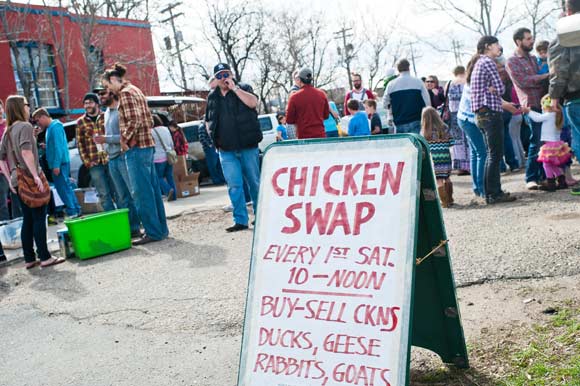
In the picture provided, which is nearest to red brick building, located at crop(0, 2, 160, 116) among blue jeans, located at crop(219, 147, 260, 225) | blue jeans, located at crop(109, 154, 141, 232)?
blue jeans, located at crop(109, 154, 141, 232)

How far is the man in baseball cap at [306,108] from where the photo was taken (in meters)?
7.57

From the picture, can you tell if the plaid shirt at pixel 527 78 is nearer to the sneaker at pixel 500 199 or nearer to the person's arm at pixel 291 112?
the sneaker at pixel 500 199

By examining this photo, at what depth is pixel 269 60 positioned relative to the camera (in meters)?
34.2

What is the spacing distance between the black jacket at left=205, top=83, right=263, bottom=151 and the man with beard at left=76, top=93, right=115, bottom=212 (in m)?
1.93

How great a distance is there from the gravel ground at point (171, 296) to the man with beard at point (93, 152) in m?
1.65

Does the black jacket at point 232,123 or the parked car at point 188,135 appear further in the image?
the parked car at point 188,135

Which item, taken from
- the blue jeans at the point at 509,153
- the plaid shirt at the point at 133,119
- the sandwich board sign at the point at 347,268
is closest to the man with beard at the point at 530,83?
the blue jeans at the point at 509,153

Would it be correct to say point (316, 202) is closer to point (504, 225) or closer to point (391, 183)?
point (391, 183)

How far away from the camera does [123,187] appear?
7.60m

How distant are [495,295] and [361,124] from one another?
5519mm

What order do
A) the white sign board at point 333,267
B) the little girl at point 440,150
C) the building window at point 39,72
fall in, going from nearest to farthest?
the white sign board at point 333,267 < the little girl at point 440,150 < the building window at point 39,72

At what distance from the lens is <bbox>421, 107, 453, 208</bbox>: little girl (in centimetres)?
701

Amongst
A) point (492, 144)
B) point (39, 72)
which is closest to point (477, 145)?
point (492, 144)

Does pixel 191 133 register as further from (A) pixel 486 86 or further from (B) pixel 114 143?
(A) pixel 486 86
